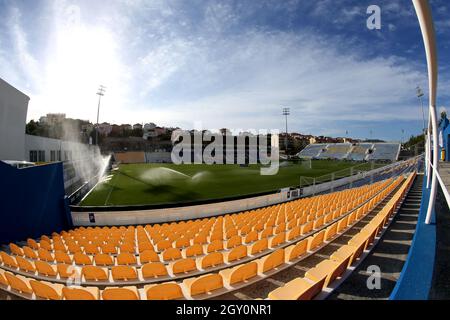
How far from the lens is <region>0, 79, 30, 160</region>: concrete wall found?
22.4 meters

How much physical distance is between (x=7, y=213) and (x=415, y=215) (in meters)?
18.5

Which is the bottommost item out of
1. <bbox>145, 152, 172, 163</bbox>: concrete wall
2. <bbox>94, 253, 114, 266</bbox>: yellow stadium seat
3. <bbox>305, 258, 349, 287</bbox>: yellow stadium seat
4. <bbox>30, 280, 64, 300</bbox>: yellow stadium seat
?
<bbox>94, 253, 114, 266</bbox>: yellow stadium seat

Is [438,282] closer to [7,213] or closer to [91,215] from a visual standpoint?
[7,213]

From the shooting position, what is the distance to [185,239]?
8.74 meters

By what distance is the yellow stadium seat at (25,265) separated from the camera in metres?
6.75

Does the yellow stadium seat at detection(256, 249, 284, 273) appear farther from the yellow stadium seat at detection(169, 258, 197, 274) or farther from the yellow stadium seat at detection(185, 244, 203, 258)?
the yellow stadium seat at detection(185, 244, 203, 258)

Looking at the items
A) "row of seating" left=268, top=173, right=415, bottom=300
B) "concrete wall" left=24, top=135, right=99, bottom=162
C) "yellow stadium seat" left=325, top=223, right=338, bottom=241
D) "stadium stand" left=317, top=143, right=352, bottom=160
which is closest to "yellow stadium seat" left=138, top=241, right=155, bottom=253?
"row of seating" left=268, top=173, right=415, bottom=300

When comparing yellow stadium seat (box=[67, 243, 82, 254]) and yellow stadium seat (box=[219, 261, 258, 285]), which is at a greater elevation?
yellow stadium seat (box=[219, 261, 258, 285])

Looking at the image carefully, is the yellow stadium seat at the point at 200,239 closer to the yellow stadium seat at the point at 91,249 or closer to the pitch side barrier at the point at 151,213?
the yellow stadium seat at the point at 91,249

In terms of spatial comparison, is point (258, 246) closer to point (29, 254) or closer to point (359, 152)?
point (29, 254)

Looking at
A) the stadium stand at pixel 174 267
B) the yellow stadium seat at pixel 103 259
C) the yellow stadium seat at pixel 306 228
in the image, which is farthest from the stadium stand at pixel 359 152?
the yellow stadium seat at pixel 103 259

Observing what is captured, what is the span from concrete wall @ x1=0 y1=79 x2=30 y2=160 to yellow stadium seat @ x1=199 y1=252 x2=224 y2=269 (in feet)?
83.7

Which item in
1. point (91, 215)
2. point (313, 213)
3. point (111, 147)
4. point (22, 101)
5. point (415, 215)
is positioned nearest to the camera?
point (415, 215)
